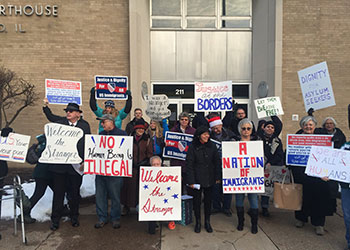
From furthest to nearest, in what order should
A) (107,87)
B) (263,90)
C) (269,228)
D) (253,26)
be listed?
(253,26) → (263,90) → (107,87) → (269,228)

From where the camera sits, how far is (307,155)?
4.12 m

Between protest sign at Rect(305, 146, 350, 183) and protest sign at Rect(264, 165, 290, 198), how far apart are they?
0.77 m

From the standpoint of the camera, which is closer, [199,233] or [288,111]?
[199,233]

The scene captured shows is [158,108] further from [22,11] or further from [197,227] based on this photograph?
[22,11]

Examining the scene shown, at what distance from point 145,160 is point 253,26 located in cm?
883

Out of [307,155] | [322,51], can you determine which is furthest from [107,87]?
[322,51]

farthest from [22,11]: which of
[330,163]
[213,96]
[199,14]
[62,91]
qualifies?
[330,163]

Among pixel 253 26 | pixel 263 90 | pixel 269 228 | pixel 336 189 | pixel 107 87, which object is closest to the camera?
pixel 336 189

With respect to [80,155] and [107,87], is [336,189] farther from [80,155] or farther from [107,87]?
[107,87]

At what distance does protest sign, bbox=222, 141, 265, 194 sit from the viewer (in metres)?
3.94

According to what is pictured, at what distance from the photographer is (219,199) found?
16.1 ft

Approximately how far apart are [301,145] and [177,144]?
2122 millimetres

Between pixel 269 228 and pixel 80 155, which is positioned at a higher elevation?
pixel 80 155

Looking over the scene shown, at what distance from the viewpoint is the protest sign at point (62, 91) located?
5.36 m
